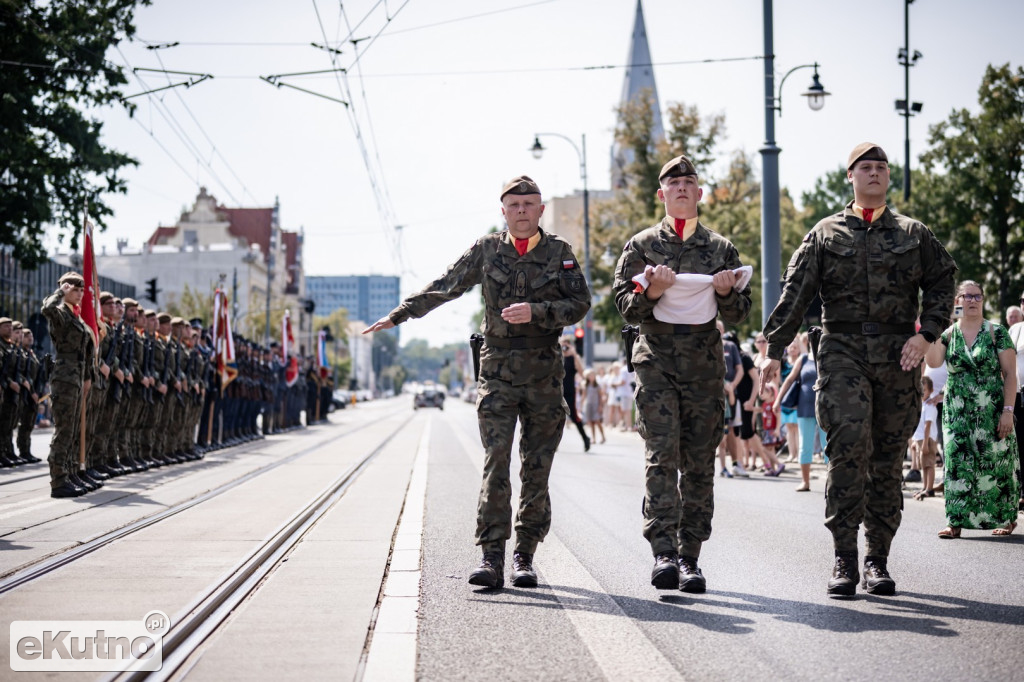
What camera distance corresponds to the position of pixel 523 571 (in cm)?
643

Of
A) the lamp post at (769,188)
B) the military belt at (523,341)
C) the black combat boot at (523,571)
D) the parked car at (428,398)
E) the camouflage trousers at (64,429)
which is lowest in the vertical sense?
the parked car at (428,398)

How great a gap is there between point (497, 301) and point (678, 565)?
1691 mm

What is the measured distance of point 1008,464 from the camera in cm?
866

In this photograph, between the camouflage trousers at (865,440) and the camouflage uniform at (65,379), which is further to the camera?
the camouflage uniform at (65,379)

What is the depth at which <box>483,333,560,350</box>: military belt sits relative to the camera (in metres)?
6.54

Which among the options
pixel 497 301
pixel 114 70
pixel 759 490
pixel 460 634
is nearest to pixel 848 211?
pixel 497 301

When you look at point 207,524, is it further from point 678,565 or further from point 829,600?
point 829,600

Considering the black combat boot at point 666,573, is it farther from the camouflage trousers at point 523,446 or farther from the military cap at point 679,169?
the military cap at point 679,169

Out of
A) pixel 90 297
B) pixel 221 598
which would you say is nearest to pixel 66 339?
pixel 90 297

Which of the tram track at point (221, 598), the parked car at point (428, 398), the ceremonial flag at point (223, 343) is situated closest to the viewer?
the tram track at point (221, 598)

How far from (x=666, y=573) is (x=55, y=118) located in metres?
26.4

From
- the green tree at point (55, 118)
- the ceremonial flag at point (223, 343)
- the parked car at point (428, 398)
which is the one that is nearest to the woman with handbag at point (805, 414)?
the ceremonial flag at point (223, 343)

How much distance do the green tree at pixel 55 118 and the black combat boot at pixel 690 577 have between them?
75.2 feet

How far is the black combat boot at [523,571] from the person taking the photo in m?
6.40
